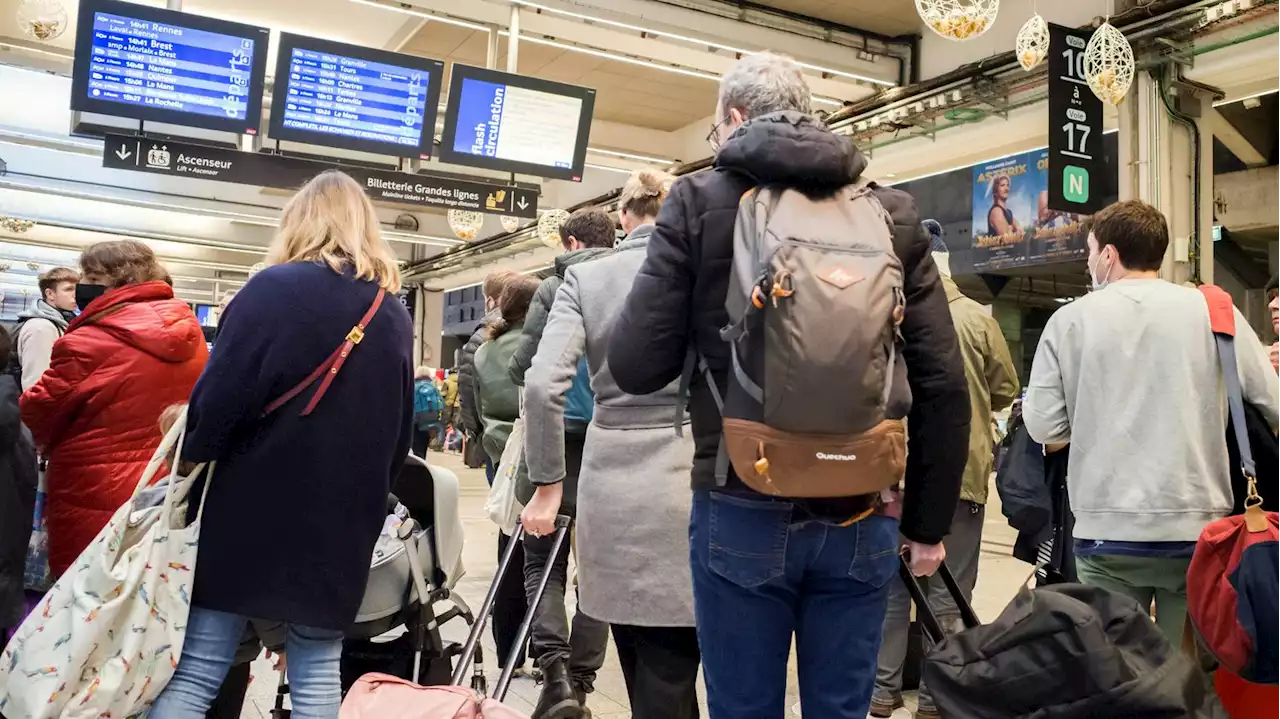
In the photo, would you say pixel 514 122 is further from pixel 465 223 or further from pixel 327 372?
pixel 327 372

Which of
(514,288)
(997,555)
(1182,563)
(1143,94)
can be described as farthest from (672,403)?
(1143,94)

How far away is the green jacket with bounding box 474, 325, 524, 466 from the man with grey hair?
8.05 ft

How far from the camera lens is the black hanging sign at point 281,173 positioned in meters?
6.67

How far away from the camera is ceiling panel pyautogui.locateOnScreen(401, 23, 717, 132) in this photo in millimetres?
10148

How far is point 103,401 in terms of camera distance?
2.93 metres

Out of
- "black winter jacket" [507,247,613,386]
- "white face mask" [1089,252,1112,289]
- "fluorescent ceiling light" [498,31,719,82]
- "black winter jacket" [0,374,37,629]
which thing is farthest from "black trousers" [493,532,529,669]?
"fluorescent ceiling light" [498,31,719,82]

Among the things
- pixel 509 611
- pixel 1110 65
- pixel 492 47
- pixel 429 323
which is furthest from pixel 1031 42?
pixel 429 323

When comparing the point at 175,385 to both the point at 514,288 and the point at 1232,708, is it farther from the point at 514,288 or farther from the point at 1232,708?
the point at 1232,708

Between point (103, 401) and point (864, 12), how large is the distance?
7.95m

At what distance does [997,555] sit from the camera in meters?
7.08

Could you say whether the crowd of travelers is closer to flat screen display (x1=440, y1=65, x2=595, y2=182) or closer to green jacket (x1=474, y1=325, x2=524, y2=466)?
green jacket (x1=474, y1=325, x2=524, y2=466)

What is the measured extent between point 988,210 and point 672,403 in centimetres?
1027

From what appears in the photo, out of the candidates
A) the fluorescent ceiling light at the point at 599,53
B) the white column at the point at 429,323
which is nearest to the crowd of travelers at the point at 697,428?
the fluorescent ceiling light at the point at 599,53

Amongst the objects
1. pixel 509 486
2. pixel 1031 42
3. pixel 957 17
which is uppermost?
pixel 1031 42
